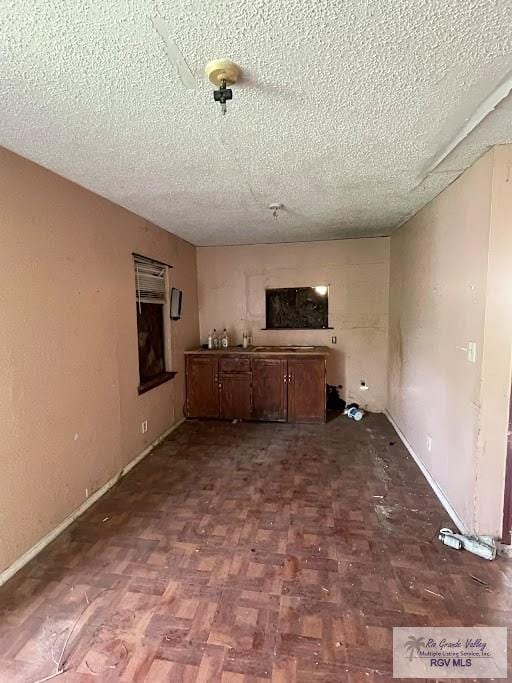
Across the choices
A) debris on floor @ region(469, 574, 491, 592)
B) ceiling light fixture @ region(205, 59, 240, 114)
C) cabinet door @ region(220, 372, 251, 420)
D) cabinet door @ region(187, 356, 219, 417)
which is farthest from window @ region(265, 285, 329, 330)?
ceiling light fixture @ region(205, 59, 240, 114)

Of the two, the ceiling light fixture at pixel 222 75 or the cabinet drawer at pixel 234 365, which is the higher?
the ceiling light fixture at pixel 222 75

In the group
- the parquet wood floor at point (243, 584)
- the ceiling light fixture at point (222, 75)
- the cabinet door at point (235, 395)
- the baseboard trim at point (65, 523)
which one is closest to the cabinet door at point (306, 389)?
the cabinet door at point (235, 395)

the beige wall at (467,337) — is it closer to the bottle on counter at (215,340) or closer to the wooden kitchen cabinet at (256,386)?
the wooden kitchen cabinet at (256,386)

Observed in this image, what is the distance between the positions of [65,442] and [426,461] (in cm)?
285

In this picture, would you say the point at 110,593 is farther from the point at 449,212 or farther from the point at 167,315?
the point at 449,212

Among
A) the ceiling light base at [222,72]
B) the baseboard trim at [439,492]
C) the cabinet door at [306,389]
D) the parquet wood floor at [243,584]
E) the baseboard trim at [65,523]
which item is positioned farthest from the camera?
the cabinet door at [306,389]

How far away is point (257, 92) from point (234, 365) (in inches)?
128

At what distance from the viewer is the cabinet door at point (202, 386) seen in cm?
443

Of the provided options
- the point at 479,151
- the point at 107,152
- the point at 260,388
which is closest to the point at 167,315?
the point at 260,388

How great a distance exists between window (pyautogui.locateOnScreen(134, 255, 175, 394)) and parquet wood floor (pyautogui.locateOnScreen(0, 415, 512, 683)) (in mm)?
1110

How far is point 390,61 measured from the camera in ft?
4.09

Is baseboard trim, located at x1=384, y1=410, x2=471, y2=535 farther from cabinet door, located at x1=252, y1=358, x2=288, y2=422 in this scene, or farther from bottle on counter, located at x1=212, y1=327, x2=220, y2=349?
bottle on counter, located at x1=212, y1=327, x2=220, y2=349

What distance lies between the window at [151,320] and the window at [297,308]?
151cm

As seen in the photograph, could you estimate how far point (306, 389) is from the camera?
4250 mm
